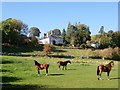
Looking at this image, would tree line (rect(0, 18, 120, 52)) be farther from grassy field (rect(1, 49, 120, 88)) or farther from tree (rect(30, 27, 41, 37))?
grassy field (rect(1, 49, 120, 88))

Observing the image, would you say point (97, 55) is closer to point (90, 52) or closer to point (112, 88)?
point (90, 52)

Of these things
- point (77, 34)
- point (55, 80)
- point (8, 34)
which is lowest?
point (55, 80)

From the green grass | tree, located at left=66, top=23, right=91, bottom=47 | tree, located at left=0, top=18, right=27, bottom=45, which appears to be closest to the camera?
the green grass

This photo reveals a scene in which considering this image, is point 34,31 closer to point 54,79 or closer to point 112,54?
point 112,54

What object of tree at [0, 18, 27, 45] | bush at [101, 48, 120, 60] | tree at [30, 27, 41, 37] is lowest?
bush at [101, 48, 120, 60]

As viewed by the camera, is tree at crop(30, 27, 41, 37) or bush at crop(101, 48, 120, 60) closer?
bush at crop(101, 48, 120, 60)

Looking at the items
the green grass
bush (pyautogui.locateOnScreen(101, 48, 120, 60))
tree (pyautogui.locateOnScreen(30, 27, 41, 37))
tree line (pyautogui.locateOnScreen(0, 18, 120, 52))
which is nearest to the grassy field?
the green grass

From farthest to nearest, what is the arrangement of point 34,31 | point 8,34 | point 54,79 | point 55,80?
point 34,31 < point 8,34 < point 54,79 < point 55,80

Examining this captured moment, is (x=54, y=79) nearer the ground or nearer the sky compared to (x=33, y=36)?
nearer the ground

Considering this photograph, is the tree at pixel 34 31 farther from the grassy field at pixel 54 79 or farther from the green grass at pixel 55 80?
the green grass at pixel 55 80

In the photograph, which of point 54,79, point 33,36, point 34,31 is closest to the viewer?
point 54,79

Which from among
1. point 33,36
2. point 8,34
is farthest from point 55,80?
point 33,36

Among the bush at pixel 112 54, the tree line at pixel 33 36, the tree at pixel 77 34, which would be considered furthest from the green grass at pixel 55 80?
the tree at pixel 77 34

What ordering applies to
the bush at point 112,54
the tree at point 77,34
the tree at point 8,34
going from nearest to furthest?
the bush at point 112,54 → the tree at point 8,34 → the tree at point 77,34
